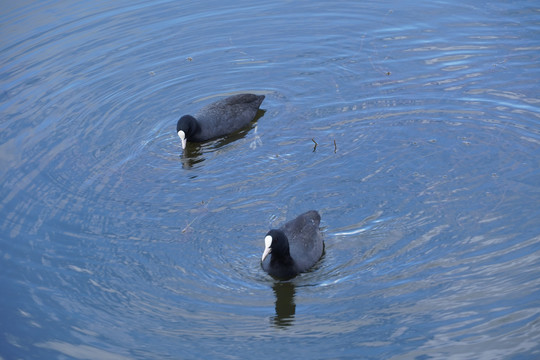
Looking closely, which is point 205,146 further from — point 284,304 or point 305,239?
point 284,304

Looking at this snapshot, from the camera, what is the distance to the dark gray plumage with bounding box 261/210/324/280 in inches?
282

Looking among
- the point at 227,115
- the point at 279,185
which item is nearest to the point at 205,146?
the point at 227,115

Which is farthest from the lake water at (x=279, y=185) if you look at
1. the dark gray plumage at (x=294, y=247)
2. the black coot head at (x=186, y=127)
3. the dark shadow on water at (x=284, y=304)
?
the black coot head at (x=186, y=127)

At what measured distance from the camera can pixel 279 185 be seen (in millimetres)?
8727

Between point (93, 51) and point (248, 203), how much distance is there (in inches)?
241

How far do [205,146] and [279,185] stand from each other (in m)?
1.94

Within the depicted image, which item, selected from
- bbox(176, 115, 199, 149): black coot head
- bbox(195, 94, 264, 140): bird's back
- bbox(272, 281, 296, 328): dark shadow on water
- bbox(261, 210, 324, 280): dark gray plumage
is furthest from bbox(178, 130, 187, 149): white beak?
bbox(272, 281, 296, 328): dark shadow on water

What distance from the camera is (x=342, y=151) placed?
930cm

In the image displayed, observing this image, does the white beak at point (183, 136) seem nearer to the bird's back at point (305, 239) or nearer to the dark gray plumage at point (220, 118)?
the dark gray plumage at point (220, 118)

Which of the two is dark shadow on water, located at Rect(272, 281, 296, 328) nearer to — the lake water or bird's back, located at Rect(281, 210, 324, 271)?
the lake water

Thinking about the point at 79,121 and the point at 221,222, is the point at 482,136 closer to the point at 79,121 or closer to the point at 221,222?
the point at 221,222

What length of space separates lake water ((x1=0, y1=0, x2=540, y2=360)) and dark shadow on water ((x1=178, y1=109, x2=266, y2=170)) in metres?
0.04

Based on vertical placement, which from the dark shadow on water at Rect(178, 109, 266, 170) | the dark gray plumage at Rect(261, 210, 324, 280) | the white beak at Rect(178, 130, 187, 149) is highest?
the white beak at Rect(178, 130, 187, 149)

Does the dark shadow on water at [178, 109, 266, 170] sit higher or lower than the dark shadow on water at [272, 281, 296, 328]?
higher
